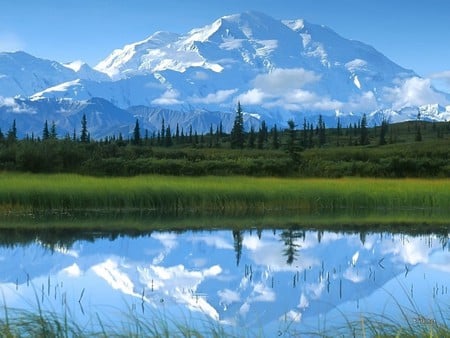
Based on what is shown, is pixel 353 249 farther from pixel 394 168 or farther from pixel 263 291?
pixel 394 168

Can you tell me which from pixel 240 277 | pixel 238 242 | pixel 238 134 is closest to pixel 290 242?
pixel 238 242

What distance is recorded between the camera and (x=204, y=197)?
97.1 ft

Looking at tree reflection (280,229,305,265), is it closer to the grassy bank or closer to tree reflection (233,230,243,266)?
tree reflection (233,230,243,266)

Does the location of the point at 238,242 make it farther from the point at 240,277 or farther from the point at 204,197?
the point at 204,197

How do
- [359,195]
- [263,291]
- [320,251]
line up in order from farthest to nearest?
1. [359,195]
2. [320,251]
3. [263,291]

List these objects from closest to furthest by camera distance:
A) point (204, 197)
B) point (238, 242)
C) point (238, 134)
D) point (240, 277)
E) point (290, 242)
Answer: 1. point (240, 277)
2. point (290, 242)
3. point (238, 242)
4. point (204, 197)
5. point (238, 134)

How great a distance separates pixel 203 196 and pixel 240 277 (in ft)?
44.5

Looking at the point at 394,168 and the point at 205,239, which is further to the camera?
the point at 394,168

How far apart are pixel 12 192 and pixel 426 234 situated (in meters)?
15.0

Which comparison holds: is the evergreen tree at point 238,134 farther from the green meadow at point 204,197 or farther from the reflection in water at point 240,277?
the reflection in water at point 240,277

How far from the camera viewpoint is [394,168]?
59375 mm

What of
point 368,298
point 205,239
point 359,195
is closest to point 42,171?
point 359,195

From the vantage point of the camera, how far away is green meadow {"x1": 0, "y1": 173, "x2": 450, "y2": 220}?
1078 inches

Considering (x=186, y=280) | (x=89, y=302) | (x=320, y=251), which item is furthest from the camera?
(x=320, y=251)
